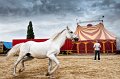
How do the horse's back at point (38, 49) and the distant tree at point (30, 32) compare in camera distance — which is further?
the distant tree at point (30, 32)

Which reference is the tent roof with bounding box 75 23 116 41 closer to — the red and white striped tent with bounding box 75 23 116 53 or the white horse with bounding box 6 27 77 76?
the red and white striped tent with bounding box 75 23 116 53

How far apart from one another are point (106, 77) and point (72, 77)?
1509 millimetres

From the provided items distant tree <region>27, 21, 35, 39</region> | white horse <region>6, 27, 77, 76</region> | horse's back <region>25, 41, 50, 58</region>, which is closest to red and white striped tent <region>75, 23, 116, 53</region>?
distant tree <region>27, 21, 35, 39</region>

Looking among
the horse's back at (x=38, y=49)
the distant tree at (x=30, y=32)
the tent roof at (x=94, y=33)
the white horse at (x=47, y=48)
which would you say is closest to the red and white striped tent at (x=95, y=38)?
the tent roof at (x=94, y=33)

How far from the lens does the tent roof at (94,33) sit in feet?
144

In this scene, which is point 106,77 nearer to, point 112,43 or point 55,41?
point 55,41

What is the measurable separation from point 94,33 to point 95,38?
1.47m

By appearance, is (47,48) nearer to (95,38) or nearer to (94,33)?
(95,38)

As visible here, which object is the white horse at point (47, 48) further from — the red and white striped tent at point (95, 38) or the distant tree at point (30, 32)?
the distant tree at point (30, 32)

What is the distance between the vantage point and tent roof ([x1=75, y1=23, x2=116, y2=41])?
4394 cm

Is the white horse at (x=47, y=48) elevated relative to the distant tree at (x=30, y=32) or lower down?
lower down

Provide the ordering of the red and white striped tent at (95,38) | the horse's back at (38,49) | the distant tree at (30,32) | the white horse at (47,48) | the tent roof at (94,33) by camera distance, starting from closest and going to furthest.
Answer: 1. the white horse at (47,48)
2. the horse's back at (38,49)
3. the red and white striped tent at (95,38)
4. the tent roof at (94,33)
5. the distant tree at (30,32)

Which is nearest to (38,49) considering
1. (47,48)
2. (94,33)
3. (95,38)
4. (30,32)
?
(47,48)

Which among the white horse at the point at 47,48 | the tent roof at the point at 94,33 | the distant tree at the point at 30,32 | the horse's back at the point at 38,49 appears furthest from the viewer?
the distant tree at the point at 30,32
